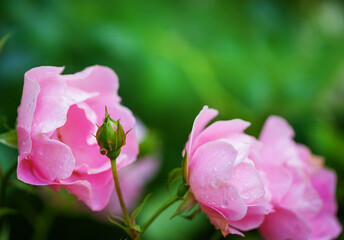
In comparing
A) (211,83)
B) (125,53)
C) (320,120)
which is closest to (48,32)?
(125,53)

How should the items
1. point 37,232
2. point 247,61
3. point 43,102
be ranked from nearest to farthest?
point 43,102 < point 37,232 < point 247,61

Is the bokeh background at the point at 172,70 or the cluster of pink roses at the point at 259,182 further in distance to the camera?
the bokeh background at the point at 172,70

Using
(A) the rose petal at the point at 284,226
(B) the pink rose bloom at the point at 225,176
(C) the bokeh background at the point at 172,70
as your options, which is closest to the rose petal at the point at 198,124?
(B) the pink rose bloom at the point at 225,176

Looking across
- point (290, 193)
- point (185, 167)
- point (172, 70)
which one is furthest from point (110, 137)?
point (172, 70)

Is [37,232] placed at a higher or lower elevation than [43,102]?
lower

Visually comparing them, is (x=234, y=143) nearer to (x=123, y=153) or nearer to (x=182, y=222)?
(x=123, y=153)

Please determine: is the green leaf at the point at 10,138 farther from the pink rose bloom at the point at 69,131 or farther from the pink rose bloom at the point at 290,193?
the pink rose bloom at the point at 290,193
